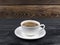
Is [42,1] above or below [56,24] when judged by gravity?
above

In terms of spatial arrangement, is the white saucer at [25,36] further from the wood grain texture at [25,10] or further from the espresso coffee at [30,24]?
the wood grain texture at [25,10]

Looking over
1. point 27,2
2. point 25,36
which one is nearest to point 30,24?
point 25,36

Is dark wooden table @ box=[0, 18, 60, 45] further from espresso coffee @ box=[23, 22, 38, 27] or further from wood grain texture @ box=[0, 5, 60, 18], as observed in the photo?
wood grain texture @ box=[0, 5, 60, 18]

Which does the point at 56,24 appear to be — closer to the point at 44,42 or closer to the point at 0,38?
the point at 44,42

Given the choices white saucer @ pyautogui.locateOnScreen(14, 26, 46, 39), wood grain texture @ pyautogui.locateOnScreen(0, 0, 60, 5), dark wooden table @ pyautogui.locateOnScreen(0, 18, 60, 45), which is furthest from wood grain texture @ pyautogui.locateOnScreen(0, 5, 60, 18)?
white saucer @ pyautogui.locateOnScreen(14, 26, 46, 39)

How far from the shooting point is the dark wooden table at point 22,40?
99 centimetres

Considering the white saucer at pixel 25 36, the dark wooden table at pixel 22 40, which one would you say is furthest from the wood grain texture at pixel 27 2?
the white saucer at pixel 25 36

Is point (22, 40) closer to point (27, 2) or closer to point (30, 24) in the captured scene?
point (30, 24)

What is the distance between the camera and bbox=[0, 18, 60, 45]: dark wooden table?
985 mm

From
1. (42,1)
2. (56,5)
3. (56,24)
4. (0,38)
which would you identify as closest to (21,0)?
(42,1)

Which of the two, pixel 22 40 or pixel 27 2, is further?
→ pixel 27 2

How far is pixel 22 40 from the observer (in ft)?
3.32

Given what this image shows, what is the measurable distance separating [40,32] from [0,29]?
0.99ft

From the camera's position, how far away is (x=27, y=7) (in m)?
2.23
